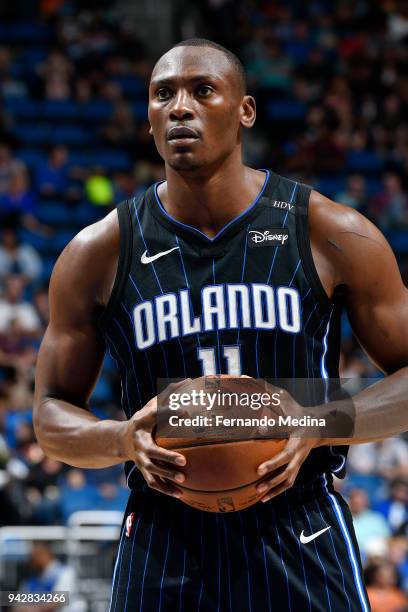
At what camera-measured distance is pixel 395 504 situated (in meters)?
9.67

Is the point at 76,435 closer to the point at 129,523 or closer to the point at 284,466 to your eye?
the point at 129,523

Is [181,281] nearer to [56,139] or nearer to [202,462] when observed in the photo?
[202,462]

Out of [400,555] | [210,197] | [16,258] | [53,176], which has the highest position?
[53,176]

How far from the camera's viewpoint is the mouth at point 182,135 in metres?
3.05

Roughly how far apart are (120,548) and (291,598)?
553 millimetres

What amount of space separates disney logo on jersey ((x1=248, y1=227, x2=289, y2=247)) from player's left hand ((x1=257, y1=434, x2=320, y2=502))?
664 mm

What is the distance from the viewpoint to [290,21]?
17188 mm

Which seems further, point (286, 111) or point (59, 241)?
point (286, 111)

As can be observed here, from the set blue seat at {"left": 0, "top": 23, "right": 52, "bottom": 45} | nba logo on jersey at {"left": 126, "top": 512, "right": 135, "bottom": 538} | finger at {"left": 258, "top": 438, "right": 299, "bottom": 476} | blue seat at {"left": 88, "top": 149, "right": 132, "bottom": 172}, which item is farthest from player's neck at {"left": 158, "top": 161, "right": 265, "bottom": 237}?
blue seat at {"left": 0, "top": 23, "right": 52, "bottom": 45}

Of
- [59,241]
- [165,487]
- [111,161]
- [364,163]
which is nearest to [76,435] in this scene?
[165,487]

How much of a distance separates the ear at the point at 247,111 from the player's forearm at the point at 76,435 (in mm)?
1029

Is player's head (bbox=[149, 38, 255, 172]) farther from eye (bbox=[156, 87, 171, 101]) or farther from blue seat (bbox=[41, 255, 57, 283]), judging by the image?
blue seat (bbox=[41, 255, 57, 283])

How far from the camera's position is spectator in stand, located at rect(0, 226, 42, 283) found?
1184 centimetres

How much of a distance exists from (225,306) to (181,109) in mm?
594
